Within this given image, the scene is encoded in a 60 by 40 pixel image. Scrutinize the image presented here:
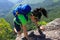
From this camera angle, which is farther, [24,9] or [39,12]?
[39,12]

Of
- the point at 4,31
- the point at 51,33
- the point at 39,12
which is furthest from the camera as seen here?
the point at 4,31

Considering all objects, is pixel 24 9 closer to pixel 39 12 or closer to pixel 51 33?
pixel 39 12

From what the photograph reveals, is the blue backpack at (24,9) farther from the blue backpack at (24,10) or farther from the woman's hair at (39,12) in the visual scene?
the woman's hair at (39,12)

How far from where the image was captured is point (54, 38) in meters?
7.06

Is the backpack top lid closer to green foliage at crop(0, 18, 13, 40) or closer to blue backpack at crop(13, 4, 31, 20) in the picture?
blue backpack at crop(13, 4, 31, 20)

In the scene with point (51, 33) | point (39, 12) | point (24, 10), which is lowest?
point (51, 33)

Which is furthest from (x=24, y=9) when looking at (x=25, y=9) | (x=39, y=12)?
(x=39, y=12)

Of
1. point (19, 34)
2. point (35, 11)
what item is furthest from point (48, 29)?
point (35, 11)

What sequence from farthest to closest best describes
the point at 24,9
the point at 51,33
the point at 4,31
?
the point at 4,31
the point at 51,33
the point at 24,9

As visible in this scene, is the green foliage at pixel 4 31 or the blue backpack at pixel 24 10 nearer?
the blue backpack at pixel 24 10

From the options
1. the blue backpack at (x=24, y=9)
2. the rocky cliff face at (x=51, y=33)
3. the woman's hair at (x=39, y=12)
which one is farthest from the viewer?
the rocky cliff face at (x=51, y=33)

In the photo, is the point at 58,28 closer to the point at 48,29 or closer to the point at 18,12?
the point at 48,29

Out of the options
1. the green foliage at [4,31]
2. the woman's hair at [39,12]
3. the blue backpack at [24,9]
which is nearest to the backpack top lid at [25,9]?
the blue backpack at [24,9]

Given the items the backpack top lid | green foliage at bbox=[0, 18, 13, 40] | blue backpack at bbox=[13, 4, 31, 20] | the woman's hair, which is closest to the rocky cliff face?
the woman's hair
